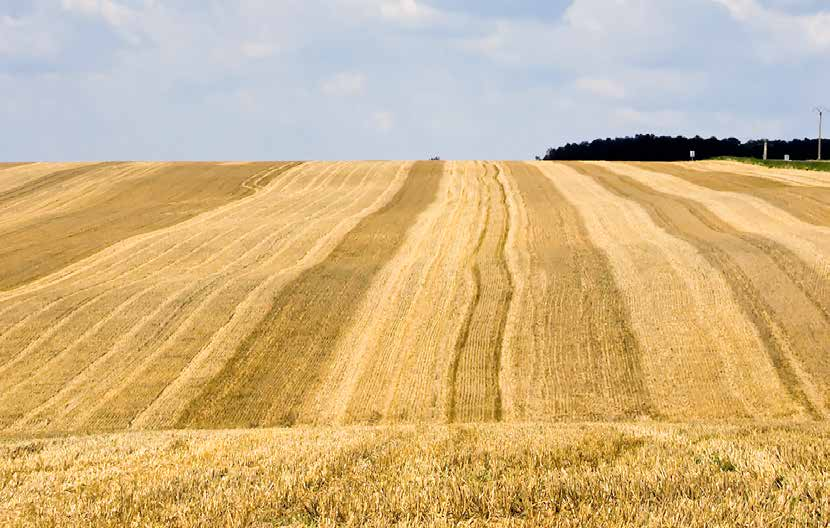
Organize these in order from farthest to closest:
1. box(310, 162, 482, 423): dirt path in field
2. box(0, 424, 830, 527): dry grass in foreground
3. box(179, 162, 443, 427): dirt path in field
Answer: box(179, 162, 443, 427): dirt path in field
box(310, 162, 482, 423): dirt path in field
box(0, 424, 830, 527): dry grass in foreground

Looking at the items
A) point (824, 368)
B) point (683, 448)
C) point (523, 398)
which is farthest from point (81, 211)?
point (683, 448)

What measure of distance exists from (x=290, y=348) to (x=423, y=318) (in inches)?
157

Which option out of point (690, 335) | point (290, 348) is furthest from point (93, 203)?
point (690, 335)

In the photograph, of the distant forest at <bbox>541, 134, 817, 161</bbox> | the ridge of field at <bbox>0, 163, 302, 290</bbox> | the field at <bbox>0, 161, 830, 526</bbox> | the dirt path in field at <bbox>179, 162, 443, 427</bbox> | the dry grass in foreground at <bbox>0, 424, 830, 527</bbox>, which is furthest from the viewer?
the distant forest at <bbox>541, 134, 817, 161</bbox>

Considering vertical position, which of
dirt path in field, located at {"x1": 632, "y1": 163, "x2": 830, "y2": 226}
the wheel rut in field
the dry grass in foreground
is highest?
the dry grass in foreground

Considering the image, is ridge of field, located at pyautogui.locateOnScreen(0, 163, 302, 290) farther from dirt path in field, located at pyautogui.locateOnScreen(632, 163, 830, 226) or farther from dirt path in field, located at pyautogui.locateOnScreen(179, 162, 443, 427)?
dirt path in field, located at pyautogui.locateOnScreen(632, 163, 830, 226)

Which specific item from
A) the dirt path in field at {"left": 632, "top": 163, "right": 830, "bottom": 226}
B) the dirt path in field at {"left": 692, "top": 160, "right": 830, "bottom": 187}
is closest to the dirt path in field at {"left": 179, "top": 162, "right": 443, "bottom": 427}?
the dirt path in field at {"left": 632, "top": 163, "right": 830, "bottom": 226}

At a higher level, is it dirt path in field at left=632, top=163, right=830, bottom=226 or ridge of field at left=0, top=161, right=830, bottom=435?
dirt path in field at left=632, top=163, right=830, bottom=226

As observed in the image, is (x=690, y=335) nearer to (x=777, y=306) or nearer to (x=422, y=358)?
(x=777, y=306)

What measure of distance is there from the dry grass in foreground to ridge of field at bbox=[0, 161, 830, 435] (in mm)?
7646

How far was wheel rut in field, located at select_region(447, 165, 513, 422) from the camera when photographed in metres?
18.1

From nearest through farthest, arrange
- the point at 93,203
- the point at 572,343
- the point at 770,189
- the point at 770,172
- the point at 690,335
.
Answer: the point at 572,343 < the point at 690,335 < the point at 770,189 < the point at 93,203 < the point at 770,172

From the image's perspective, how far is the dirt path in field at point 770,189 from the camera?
39750 mm

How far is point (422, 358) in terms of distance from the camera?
21.0 meters
